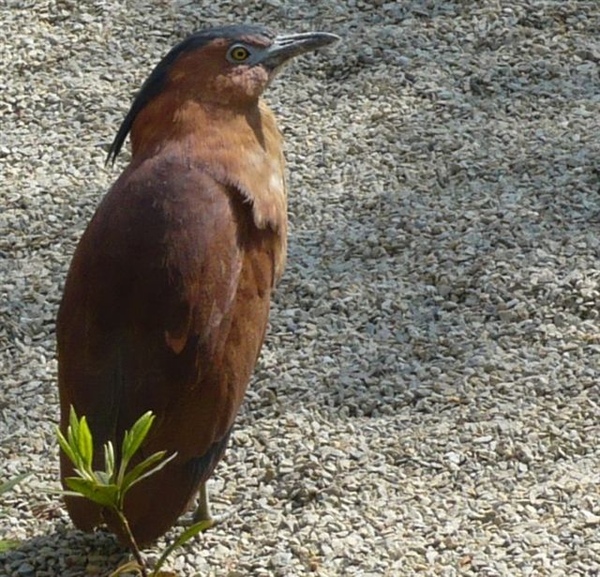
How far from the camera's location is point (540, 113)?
6.22 metres

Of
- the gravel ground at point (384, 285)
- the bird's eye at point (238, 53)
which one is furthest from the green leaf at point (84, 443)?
the bird's eye at point (238, 53)

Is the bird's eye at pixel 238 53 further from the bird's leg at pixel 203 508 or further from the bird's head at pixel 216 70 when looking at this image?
the bird's leg at pixel 203 508

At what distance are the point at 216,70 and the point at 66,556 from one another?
1.58 m

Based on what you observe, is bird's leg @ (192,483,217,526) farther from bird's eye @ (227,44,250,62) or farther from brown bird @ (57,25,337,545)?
bird's eye @ (227,44,250,62)

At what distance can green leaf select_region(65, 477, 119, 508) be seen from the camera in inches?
125

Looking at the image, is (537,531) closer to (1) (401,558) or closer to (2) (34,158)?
(1) (401,558)

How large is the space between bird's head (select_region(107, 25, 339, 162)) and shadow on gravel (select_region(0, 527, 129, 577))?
1.24 m

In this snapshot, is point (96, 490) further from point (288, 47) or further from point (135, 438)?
point (288, 47)

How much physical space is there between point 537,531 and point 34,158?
2.99m

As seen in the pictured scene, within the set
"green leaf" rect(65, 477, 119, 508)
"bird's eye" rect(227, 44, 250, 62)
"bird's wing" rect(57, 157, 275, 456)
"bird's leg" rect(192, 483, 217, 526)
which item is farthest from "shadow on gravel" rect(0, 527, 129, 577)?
"bird's eye" rect(227, 44, 250, 62)

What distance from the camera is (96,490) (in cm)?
322

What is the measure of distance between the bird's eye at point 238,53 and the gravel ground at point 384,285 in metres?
1.09

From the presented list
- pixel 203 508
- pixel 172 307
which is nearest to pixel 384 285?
pixel 203 508

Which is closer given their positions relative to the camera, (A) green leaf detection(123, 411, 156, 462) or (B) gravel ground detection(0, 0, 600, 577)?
(A) green leaf detection(123, 411, 156, 462)
